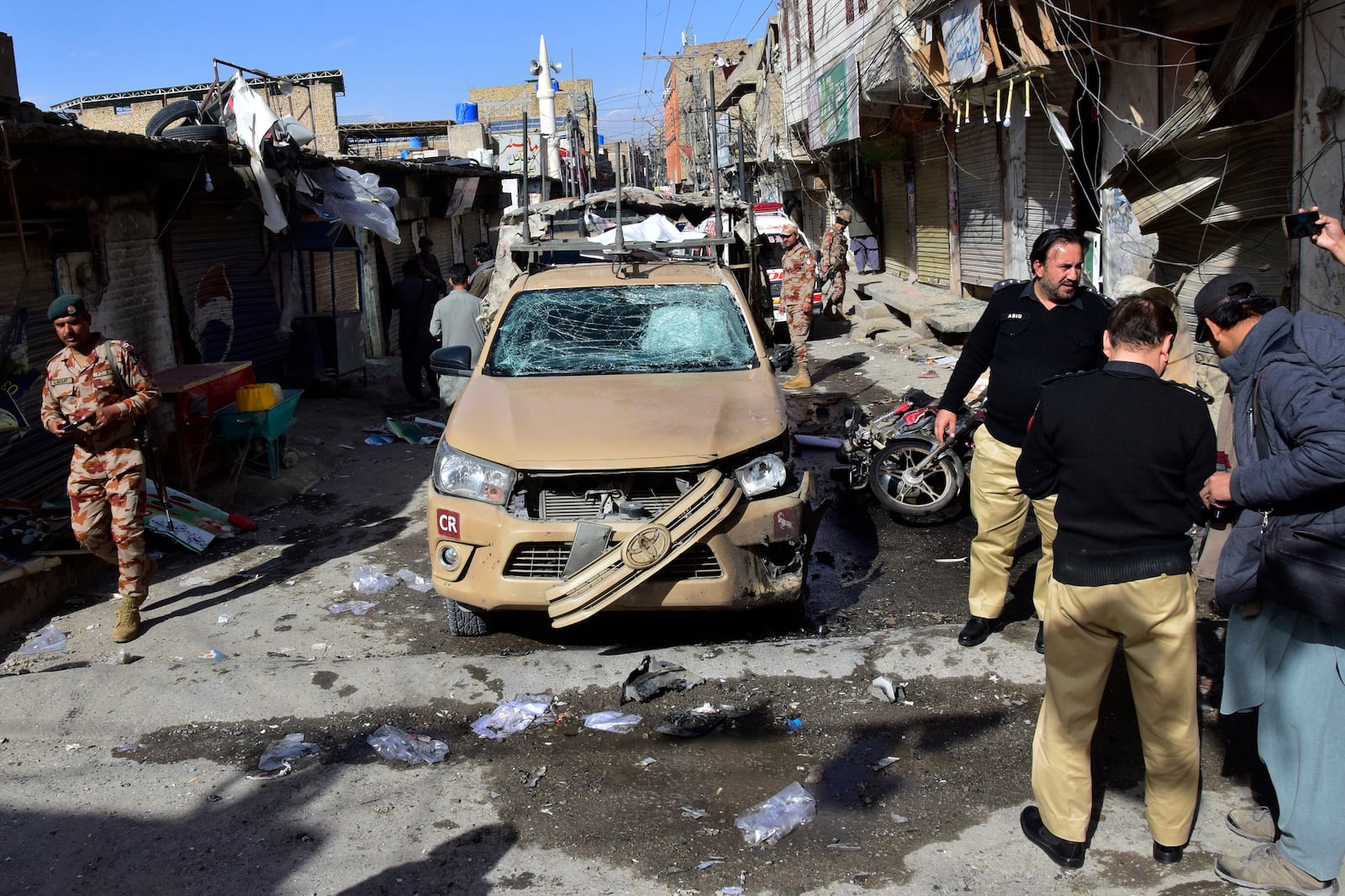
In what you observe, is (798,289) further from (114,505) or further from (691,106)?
(691,106)

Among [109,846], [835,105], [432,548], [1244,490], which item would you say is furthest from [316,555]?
[835,105]

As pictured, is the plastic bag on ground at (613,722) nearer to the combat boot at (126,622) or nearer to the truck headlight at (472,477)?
the truck headlight at (472,477)

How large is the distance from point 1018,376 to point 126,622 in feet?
15.6

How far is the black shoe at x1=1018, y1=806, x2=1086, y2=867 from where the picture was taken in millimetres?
3117

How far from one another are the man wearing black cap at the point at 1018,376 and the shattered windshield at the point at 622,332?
5.20 feet

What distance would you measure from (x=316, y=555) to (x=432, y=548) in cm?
278

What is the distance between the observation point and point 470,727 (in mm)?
4266

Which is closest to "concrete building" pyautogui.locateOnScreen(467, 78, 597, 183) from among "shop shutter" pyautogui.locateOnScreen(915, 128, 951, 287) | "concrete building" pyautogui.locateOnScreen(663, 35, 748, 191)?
"concrete building" pyautogui.locateOnScreen(663, 35, 748, 191)

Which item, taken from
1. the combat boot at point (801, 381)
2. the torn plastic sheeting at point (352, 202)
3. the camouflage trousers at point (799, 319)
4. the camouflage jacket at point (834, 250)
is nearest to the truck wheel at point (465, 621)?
the torn plastic sheeting at point (352, 202)

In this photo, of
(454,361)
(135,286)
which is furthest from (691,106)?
(454,361)

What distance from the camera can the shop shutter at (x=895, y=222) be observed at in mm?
21500

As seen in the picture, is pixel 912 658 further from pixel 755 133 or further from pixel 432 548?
pixel 755 133

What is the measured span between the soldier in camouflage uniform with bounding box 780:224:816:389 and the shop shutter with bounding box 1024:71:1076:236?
314 centimetres

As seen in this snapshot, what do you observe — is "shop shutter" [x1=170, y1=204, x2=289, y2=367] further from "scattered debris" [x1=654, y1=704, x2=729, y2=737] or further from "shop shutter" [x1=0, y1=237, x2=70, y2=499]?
"scattered debris" [x1=654, y1=704, x2=729, y2=737]
